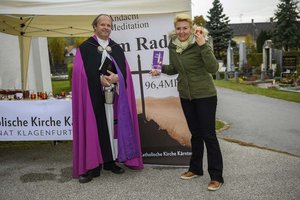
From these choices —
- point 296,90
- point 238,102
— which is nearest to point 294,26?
point 296,90

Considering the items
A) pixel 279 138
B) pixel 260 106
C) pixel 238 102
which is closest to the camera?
pixel 279 138

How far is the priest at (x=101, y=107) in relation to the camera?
4.57 metres

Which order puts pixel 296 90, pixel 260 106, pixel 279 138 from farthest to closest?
pixel 296 90
pixel 260 106
pixel 279 138

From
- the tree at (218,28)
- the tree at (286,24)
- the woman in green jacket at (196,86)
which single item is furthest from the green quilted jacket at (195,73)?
the tree at (286,24)

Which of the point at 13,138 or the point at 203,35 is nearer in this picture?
the point at 203,35

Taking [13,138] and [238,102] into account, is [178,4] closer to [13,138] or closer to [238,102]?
Answer: [13,138]

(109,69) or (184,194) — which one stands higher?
(109,69)

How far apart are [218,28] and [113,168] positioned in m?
52.2

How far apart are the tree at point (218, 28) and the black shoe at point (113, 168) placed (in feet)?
154

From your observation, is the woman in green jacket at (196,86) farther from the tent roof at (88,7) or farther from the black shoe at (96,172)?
the black shoe at (96,172)

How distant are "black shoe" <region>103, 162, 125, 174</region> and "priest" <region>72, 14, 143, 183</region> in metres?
0.16

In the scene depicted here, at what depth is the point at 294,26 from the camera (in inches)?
1998

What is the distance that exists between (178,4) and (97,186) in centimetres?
257

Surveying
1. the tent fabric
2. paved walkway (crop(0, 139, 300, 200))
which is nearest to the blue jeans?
paved walkway (crop(0, 139, 300, 200))
